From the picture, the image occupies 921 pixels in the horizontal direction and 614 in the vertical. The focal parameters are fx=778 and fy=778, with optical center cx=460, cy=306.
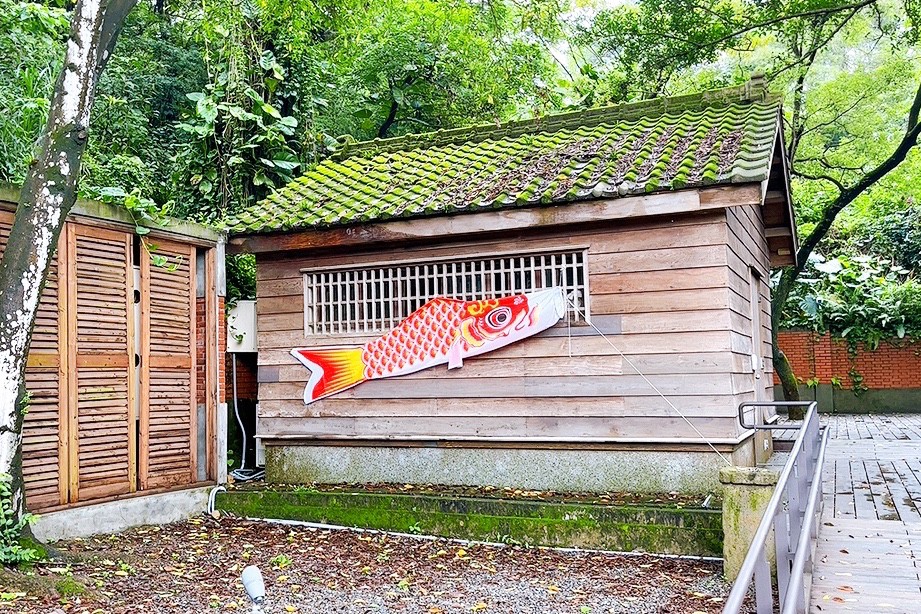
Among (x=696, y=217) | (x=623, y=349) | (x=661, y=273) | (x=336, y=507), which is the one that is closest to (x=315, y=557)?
(x=336, y=507)

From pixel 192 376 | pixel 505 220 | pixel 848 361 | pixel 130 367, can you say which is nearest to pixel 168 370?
pixel 192 376

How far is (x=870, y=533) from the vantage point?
670 centimetres

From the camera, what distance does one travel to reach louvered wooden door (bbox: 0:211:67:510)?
23.1ft

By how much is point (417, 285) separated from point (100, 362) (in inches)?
135

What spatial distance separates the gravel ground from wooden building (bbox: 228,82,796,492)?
121cm

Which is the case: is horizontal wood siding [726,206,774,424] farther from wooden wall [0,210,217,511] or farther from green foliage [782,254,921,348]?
green foliage [782,254,921,348]

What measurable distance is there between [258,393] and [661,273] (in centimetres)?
511

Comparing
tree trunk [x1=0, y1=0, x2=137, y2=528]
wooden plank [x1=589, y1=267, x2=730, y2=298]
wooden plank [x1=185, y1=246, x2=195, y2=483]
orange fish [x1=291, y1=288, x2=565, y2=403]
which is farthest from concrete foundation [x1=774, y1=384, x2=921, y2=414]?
tree trunk [x1=0, y1=0, x2=137, y2=528]

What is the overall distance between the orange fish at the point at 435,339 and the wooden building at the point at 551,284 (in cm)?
14

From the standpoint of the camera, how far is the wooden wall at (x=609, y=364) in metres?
7.65

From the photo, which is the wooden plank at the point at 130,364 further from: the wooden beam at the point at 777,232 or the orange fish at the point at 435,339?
the wooden beam at the point at 777,232

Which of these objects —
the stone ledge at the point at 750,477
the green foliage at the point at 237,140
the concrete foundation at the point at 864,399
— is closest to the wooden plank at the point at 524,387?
the stone ledge at the point at 750,477

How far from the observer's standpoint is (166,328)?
28.4ft

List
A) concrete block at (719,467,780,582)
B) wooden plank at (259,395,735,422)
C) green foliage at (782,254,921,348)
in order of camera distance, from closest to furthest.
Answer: concrete block at (719,467,780,582)
wooden plank at (259,395,735,422)
green foliage at (782,254,921,348)
